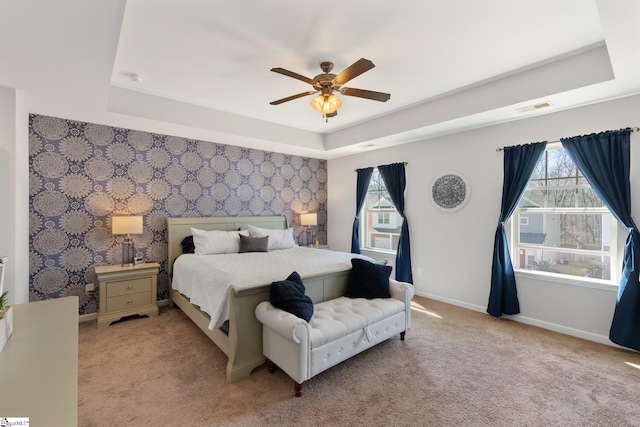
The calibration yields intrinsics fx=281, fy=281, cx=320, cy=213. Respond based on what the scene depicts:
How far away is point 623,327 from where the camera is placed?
266 centimetres

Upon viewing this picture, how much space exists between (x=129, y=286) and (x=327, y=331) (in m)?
2.65

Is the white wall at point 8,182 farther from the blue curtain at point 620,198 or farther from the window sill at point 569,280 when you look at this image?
the blue curtain at point 620,198

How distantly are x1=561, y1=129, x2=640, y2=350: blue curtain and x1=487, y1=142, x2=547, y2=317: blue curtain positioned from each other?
58 cm

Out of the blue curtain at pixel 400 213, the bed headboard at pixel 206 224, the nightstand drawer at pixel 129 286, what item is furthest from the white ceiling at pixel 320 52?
the nightstand drawer at pixel 129 286

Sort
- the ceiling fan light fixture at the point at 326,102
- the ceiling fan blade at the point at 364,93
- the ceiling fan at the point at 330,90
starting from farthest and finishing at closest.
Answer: the ceiling fan light fixture at the point at 326,102 → the ceiling fan blade at the point at 364,93 → the ceiling fan at the point at 330,90

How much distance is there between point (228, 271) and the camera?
2705mm

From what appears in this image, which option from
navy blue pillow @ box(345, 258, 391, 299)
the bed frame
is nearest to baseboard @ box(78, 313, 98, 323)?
the bed frame

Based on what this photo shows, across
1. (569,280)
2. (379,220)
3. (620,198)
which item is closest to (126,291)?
(379,220)

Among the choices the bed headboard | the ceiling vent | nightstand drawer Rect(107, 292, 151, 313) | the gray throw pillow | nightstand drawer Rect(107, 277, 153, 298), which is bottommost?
nightstand drawer Rect(107, 292, 151, 313)

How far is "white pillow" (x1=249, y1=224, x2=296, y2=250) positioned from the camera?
4.29m

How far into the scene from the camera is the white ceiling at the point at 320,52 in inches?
72.8

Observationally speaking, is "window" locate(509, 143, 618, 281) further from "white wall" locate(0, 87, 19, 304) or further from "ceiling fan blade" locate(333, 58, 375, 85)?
"white wall" locate(0, 87, 19, 304)

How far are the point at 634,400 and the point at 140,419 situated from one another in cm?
346

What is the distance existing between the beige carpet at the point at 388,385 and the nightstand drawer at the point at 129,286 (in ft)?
1.55
